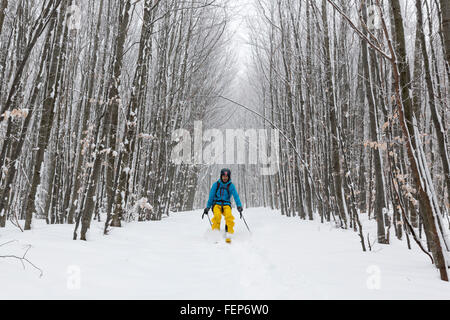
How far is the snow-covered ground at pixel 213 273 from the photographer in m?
2.00

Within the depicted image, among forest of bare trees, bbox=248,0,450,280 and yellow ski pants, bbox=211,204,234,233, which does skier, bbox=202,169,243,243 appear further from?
forest of bare trees, bbox=248,0,450,280

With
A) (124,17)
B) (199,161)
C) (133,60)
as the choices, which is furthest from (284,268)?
(199,161)

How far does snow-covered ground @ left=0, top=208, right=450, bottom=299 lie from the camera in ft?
6.55

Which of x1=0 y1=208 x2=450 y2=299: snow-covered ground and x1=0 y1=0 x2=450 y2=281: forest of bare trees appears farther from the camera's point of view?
x1=0 y1=0 x2=450 y2=281: forest of bare trees

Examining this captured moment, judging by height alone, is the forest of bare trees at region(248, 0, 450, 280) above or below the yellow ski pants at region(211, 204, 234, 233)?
above

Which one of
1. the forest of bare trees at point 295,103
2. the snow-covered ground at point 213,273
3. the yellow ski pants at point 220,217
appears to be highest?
the forest of bare trees at point 295,103

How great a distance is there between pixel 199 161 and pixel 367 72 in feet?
42.6

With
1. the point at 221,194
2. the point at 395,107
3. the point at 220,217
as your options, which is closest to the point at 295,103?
the point at 221,194

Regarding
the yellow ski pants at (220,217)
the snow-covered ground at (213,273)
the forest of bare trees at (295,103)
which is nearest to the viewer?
the snow-covered ground at (213,273)

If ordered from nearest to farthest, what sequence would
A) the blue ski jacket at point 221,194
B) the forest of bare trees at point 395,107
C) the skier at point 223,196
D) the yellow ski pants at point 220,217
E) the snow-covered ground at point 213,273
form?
the snow-covered ground at point 213,273 < the forest of bare trees at point 395,107 < the yellow ski pants at point 220,217 < the skier at point 223,196 < the blue ski jacket at point 221,194

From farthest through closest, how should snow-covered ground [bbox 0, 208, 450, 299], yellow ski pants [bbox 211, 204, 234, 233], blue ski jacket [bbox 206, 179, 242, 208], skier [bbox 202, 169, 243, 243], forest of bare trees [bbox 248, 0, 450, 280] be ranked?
blue ski jacket [bbox 206, 179, 242, 208] < skier [bbox 202, 169, 243, 243] < yellow ski pants [bbox 211, 204, 234, 233] < forest of bare trees [bbox 248, 0, 450, 280] < snow-covered ground [bbox 0, 208, 450, 299]

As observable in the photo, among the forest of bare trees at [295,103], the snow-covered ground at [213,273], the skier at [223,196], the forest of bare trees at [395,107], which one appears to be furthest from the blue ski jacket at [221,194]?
the snow-covered ground at [213,273]

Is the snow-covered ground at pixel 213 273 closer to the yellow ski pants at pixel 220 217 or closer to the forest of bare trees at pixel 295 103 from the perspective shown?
the forest of bare trees at pixel 295 103

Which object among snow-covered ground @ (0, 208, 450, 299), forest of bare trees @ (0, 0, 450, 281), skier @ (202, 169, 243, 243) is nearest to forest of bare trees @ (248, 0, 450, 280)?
forest of bare trees @ (0, 0, 450, 281)
